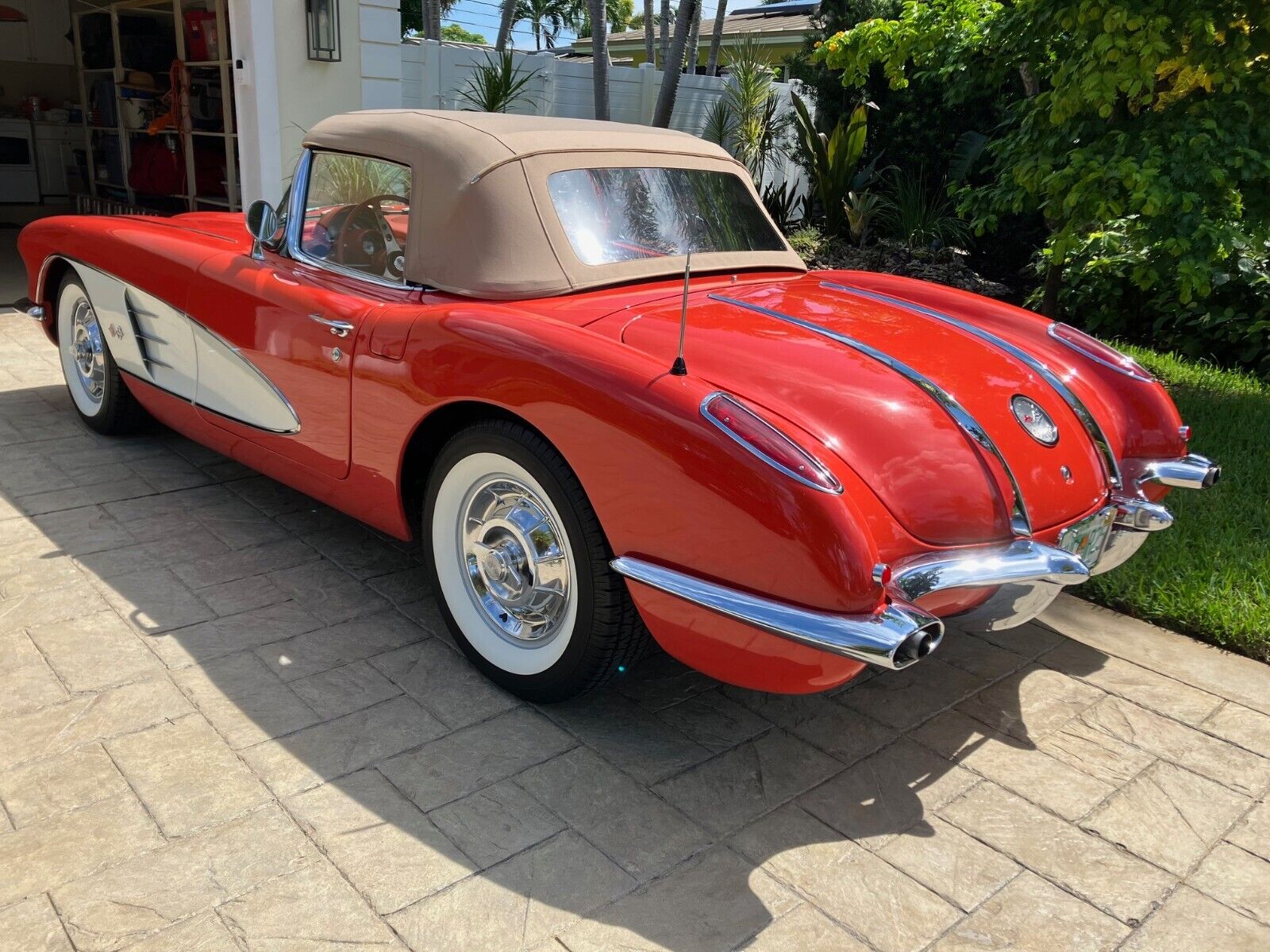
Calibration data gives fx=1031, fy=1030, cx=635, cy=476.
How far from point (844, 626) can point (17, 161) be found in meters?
12.9

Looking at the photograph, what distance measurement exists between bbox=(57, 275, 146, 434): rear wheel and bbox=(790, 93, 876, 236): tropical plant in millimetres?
7977

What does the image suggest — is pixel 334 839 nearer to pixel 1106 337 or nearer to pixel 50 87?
pixel 1106 337

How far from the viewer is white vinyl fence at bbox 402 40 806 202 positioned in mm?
11180

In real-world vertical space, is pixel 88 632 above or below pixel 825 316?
below

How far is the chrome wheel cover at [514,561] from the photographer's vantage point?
109 inches

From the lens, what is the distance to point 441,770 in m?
2.58

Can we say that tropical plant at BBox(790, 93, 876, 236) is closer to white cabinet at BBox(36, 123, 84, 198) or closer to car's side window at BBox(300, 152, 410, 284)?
car's side window at BBox(300, 152, 410, 284)

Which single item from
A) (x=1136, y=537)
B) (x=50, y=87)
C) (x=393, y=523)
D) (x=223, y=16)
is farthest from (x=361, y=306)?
(x=50, y=87)

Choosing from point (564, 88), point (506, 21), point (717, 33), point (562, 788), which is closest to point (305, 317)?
point (562, 788)

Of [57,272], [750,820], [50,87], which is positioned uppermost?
[50,87]

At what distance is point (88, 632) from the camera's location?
314cm

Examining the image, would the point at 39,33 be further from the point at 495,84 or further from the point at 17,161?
the point at 495,84

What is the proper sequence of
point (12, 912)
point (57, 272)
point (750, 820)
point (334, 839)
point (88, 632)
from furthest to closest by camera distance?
point (57, 272), point (88, 632), point (750, 820), point (334, 839), point (12, 912)

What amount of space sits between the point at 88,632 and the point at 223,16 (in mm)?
7623
